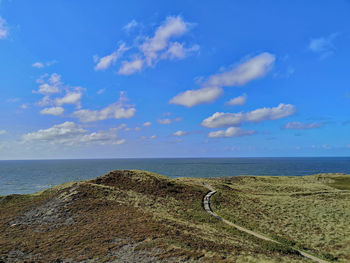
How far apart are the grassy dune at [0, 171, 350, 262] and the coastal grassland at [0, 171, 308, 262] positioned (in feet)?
0.29

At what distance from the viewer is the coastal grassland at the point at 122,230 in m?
19.9

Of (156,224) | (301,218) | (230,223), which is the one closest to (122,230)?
(156,224)

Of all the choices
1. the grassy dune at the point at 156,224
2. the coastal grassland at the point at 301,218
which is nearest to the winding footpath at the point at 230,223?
the coastal grassland at the point at 301,218

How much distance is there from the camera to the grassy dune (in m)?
20.3

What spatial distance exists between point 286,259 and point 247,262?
5.01 meters

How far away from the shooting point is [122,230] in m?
25.7

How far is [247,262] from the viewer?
59.2ft

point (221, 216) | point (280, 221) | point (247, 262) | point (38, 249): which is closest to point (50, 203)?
point (38, 249)

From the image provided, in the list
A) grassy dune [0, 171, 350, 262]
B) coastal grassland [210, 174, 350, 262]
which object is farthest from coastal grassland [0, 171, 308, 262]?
coastal grassland [210, 174, 350, 262]

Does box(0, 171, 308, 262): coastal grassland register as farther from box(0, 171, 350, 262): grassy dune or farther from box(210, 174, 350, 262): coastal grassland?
box(210, 174, 350, 262): coastal grassland

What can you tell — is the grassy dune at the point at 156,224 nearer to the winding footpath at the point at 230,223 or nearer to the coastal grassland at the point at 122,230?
the coastal grassland at the point at 122,230

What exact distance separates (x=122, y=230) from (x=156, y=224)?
4276 millimetres

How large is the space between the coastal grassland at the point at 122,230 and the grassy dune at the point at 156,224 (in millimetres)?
89

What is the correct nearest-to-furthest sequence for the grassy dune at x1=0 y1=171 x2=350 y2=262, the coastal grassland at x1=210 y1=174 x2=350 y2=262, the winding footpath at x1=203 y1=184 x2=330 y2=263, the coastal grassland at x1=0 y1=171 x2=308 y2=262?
the coastal grassland at x1=0 y1=171 x2=308 y2=262 < the grassy dune at x1=0 y1=171 x2=350 y2=262 < the winding footpath at x1=203 y1=184 x2=330 y2=263 < the coastal grassland at x1=210 y1=174 x2=350 y2=262
